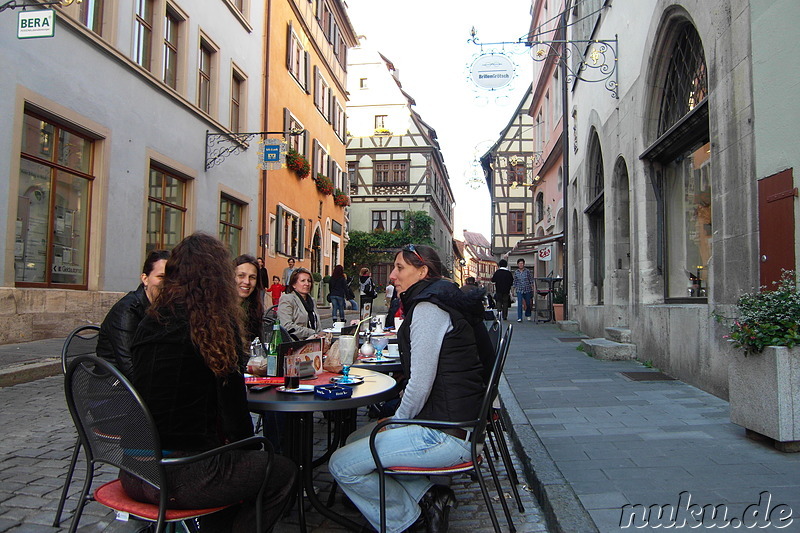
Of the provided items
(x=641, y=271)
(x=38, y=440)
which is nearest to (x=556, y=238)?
(x=641, y=271)

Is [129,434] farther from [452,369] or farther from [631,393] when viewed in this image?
[631,393]

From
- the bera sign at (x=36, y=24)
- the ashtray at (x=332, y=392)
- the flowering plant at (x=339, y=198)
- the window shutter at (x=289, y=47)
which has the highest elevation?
the window shutter at (x=289, y=47)

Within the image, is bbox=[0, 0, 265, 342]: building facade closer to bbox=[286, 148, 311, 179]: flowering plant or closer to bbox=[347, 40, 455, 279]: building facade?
bbox=[286, 148, 311, 179]: flowering plant

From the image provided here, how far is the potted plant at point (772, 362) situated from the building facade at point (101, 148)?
818cm

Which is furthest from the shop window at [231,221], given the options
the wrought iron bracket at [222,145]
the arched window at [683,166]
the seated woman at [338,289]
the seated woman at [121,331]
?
the seated woman at [121,331]

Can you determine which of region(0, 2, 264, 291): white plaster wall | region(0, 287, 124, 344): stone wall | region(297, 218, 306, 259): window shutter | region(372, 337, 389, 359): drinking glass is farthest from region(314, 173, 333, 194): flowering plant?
region(372, 337, 389, 359): drinking glass

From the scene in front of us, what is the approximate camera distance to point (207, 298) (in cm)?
222

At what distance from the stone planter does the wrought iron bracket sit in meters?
11.7

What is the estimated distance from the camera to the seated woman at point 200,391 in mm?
2117

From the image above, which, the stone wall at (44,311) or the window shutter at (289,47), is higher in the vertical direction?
the window shutter at (289,47)

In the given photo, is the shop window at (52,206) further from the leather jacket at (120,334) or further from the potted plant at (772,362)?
the potted plant at (772,362)

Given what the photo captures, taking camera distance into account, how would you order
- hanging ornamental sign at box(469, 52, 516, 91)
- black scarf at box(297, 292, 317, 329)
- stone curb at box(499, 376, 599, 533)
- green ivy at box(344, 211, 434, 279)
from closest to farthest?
stone curb at box(499, 376, 599, 533)
black scarf at box(297, 292, 317, 329)
hanging ornamental sign at box(469, 52, 516, 91)
green ivy at box(344, 211, 434, 279)

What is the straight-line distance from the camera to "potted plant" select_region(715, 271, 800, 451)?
Answer: 3.65m

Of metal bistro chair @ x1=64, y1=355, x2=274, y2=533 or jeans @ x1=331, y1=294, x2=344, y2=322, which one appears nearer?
metal bistro chair @ x1=64, y1=355, x2=274, y2=533
